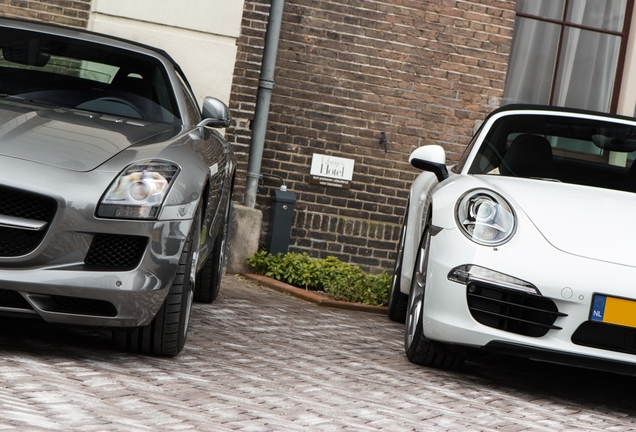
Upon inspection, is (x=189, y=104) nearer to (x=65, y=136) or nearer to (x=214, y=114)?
Answer: (x=214, y=114)

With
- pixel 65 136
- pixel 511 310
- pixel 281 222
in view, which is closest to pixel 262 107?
pixel 281 222

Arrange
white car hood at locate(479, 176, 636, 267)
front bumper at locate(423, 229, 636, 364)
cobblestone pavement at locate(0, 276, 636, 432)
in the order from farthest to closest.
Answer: white car hood at locate(479, 176, 636, 267), front bumper at locate(423, 229, 636, 364), cobblestone pavement at locate(0, 276, 636, 432)

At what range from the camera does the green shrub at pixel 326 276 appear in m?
7.91

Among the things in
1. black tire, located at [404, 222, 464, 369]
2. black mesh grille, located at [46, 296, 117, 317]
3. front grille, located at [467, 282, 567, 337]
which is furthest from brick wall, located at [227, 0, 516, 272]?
black mesh grille, located at [46, 296, 117, 317]

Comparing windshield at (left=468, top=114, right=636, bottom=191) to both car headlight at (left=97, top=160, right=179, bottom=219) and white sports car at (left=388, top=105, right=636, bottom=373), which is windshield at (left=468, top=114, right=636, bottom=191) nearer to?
white sports car at (left=388, top=105, right=636, bottom=373)

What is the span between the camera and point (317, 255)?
9812 millimetres

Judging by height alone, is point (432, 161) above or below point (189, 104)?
below

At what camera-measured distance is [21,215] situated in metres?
3.95

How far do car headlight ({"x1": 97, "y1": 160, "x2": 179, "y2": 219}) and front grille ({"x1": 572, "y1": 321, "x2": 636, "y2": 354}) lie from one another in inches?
75.3

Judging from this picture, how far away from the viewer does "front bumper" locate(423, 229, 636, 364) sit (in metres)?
4.42

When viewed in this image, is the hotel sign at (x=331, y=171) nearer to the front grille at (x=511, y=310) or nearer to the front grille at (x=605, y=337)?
the front grille at (x=511, y=310)

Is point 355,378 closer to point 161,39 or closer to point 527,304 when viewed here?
point 527,304

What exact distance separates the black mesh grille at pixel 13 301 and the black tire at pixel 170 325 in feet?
1.34

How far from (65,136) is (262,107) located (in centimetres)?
513
